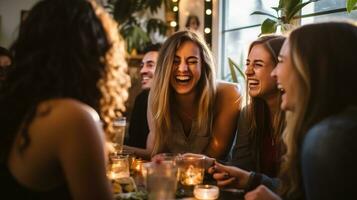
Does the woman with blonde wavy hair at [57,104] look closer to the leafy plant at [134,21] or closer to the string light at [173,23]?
the leafy plant at [134,21]

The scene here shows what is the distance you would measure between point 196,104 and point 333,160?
1.27 metres

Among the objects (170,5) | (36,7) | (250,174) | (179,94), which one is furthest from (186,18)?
(36,7)

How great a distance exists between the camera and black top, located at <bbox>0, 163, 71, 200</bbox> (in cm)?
92

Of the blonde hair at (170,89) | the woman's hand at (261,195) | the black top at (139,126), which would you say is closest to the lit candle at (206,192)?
the woman's hand at (261,195)

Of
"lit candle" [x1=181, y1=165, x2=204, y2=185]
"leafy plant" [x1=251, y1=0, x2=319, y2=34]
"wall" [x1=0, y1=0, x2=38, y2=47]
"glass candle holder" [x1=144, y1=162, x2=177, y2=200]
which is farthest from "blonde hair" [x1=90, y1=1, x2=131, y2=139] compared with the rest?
"wall" [x1=0, y1=0, x2=38, y2=47]

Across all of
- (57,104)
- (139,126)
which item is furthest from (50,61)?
(139,126)

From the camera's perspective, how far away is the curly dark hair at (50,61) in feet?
3.12

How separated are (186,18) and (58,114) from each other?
3.94 metres

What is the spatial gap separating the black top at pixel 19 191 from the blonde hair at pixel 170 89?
1.05 metres

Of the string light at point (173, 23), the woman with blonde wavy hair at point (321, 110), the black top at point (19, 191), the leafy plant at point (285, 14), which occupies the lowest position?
the black top at point (19, 191)

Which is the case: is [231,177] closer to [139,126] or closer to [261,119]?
[261,119]

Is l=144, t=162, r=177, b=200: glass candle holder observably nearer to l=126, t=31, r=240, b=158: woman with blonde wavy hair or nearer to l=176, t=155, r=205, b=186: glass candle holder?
l=176, t=155, r=205, b=186: glass candle holder

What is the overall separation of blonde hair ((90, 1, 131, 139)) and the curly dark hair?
0.11ft

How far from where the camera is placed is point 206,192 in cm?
124
